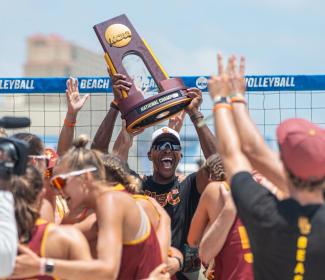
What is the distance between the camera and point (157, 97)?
20.3ft

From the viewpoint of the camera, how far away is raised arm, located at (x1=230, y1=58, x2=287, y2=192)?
4117mm

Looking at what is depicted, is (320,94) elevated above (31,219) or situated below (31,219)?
above

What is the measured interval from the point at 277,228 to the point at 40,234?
115cm

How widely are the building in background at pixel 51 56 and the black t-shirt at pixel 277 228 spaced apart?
8901cm

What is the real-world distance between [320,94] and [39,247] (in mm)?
4354

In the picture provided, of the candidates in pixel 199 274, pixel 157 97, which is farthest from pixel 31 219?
pixel 199 274

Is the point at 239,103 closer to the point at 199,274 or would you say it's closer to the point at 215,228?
the point at 215,228

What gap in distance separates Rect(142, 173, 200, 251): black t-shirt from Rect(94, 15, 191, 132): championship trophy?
0.73 m

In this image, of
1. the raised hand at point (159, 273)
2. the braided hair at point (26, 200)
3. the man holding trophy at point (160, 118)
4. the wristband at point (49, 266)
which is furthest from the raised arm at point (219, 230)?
the wristband at point (49, 266)

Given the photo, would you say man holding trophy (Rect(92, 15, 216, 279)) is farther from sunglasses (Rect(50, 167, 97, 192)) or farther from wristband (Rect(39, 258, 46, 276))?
wristband (Rect(39, 258, 46, 276))

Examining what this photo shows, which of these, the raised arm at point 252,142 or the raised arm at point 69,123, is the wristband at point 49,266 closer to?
the raised arm at point 252,142

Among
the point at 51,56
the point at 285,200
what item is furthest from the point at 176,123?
the point at 51,56

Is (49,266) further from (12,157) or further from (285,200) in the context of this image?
(285,200)

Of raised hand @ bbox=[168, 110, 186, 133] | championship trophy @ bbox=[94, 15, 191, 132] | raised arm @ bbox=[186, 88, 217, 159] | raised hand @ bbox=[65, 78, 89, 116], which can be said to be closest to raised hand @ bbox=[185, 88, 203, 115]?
raised arm @ bbox=[186, 88, 217, 159]
